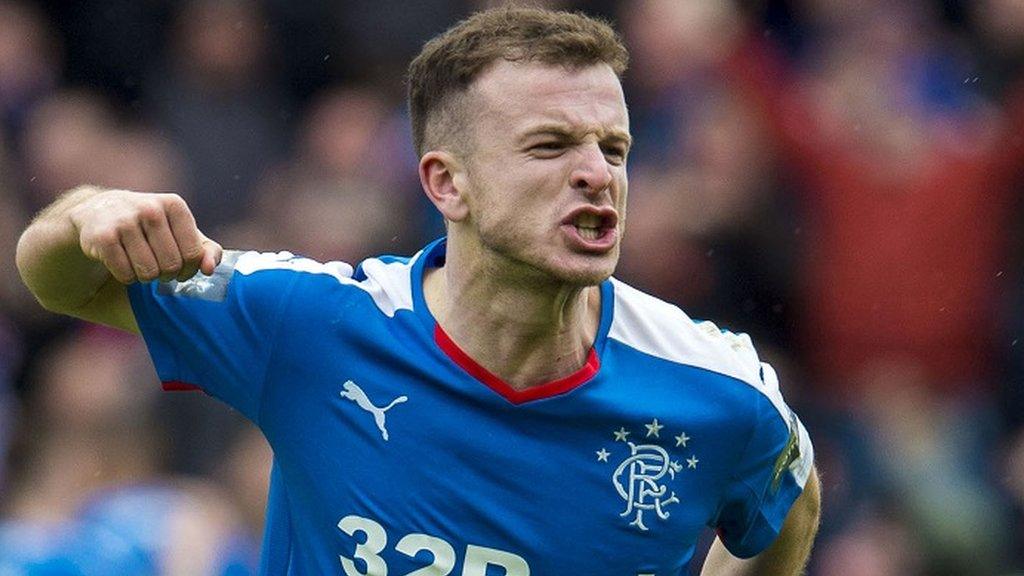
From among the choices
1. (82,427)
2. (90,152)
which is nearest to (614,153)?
(82,427)

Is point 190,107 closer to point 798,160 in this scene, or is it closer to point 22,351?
point 22,351

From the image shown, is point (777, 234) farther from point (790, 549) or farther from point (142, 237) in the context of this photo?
point (142, 237)

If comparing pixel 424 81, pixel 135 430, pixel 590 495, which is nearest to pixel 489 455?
pixel 590 495

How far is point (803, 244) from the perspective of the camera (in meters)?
7.95

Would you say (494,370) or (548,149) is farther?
(494,370)

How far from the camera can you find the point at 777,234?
313 inches

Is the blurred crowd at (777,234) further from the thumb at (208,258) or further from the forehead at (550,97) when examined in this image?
the thumb at (208,258)

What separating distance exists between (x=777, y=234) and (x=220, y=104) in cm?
258

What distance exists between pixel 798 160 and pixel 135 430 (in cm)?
281

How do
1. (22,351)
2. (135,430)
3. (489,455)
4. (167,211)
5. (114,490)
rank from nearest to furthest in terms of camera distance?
(167,211) < (489,455) < (114,490) < (135,430) < (22,351)

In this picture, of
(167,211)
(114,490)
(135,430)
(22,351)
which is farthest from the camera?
(22,351)

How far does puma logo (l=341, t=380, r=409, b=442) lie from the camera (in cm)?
443

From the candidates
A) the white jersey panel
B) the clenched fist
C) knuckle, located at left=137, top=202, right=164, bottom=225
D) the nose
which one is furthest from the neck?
knuckle, located at left=137, top=202, right=164, bottom=225

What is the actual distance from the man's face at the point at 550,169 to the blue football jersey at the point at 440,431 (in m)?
0.30
